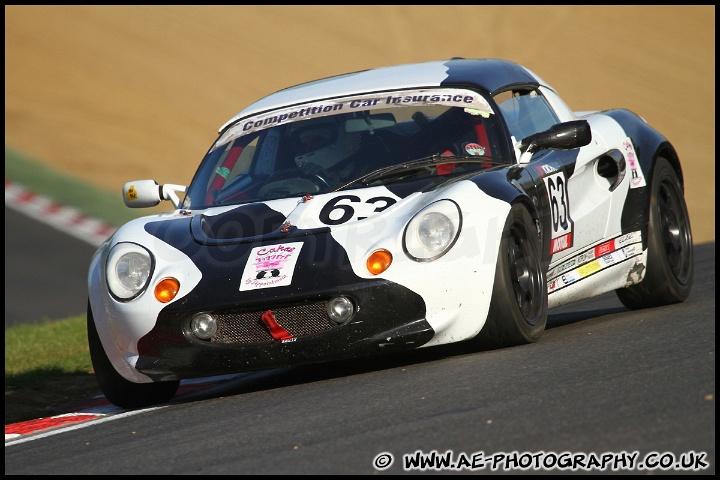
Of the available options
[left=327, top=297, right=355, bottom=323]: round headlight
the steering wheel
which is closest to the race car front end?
[left=327, top=297, right=355, bottom=323]: round headlight

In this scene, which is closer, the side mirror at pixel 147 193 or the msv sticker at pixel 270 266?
the msv sticker at pixel 270 266

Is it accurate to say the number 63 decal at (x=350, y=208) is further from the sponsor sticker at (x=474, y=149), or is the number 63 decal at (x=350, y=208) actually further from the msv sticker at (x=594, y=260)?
the msv sticker at (x=594, y=260)

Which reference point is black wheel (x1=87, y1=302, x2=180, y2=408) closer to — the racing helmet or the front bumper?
the front bumper

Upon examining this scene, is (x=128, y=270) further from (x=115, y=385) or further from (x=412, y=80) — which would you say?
(x=412, y=80)

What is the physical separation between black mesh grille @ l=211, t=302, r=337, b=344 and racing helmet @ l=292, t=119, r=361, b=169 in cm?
124

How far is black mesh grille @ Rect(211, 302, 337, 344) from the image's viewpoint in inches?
201

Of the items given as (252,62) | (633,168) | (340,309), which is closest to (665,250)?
(633,168)

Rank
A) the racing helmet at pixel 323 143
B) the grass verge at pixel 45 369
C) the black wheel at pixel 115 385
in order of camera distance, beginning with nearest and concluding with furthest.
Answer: the black wheel at pixel 115 385
the racing helmet at pixel 323 143
the grass verge at pixel 45 369

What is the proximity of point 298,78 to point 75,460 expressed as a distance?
1028 inches

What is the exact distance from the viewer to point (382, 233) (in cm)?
523

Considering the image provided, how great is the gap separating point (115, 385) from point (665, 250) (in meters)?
3.24

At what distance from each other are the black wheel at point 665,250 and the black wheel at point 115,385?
2.85 m

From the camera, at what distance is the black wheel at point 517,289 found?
5238 millimetres

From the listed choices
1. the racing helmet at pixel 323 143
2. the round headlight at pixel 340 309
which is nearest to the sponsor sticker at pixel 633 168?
the racing helmet at pixel 323 143
